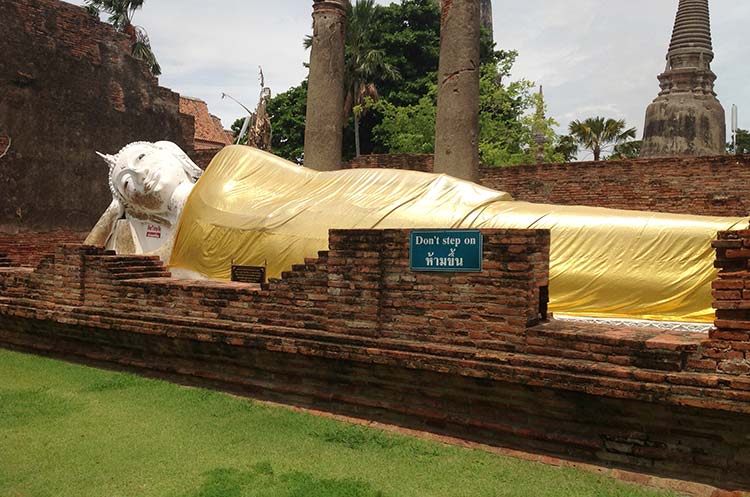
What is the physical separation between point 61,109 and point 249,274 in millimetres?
9728

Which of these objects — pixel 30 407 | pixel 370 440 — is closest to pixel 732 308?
pixel 370 440

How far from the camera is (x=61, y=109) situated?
13633mm

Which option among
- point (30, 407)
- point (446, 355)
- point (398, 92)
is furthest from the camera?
point (398, 92)

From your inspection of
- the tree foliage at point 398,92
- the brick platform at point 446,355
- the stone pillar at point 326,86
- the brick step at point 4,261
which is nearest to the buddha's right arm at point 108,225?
the brick step at point 4,261

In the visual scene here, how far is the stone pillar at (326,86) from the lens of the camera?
33.0 ft

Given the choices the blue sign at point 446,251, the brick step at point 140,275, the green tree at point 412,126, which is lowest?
the brick step at point 140,275

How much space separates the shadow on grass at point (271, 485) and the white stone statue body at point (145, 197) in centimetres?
465

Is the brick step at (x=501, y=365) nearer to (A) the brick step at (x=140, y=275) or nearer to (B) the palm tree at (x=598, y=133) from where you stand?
(A) the brick step at (x=140, y=275)

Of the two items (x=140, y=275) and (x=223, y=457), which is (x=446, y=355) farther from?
(x=140, y=275)

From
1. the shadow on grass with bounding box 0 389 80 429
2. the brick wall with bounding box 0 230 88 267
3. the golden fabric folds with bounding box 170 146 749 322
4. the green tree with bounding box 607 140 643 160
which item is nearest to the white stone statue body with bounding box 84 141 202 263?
the golden fabric folds with bounding box 170 146 749 322

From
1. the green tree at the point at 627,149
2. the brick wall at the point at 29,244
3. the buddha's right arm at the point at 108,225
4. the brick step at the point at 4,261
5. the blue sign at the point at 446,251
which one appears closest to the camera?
the blue sign at the point at 446,251

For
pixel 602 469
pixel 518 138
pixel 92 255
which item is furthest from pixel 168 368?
pixel 518 138

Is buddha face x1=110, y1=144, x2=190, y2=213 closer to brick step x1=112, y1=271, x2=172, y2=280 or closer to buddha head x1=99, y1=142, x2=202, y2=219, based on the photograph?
buddha head x1=99, y1=142, x2=202, y2=219

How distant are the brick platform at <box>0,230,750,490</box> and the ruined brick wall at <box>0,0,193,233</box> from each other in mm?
8581
